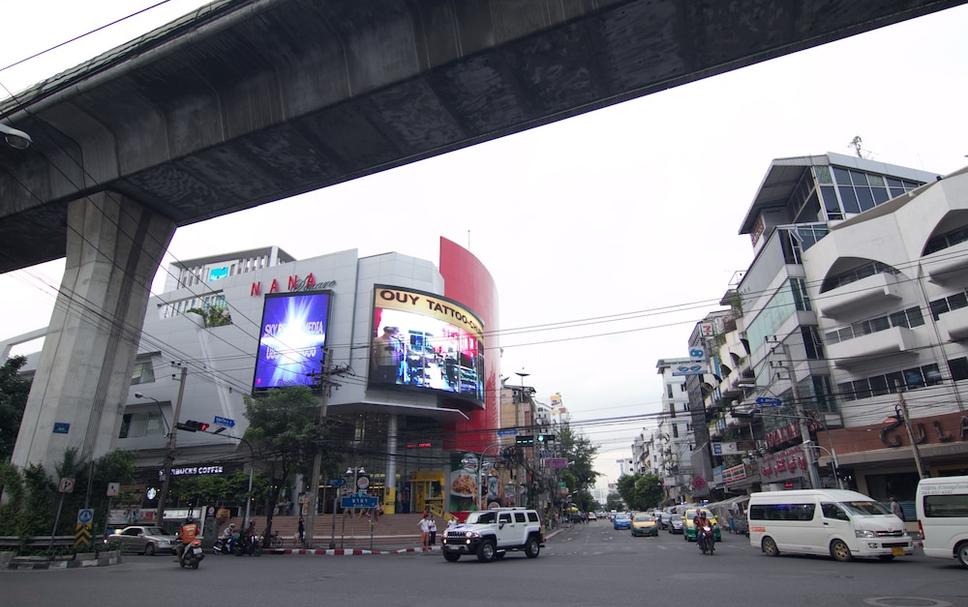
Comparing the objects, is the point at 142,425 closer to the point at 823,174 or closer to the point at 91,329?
the point at 91,329

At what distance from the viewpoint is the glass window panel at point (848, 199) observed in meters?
39.0

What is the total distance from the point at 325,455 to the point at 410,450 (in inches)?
767

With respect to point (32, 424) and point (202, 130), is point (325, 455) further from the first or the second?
point (202, 130)

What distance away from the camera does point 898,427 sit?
28.6 meters

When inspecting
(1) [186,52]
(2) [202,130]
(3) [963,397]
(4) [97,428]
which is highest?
(1) [186,52]

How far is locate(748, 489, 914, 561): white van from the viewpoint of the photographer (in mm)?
14719

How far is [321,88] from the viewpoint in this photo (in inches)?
437

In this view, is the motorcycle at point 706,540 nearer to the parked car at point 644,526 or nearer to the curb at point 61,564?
the parked car at point 644,526

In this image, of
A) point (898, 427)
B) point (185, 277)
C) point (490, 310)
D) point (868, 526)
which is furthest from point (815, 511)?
point (185, 277)

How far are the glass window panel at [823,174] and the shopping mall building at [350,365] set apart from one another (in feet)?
93.7

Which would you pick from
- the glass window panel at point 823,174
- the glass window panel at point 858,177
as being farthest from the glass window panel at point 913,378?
the glass window panel at point 858,177

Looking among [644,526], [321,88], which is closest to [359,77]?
[321,88]

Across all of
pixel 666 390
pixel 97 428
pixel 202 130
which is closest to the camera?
pixel 202 130

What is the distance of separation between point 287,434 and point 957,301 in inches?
1387
